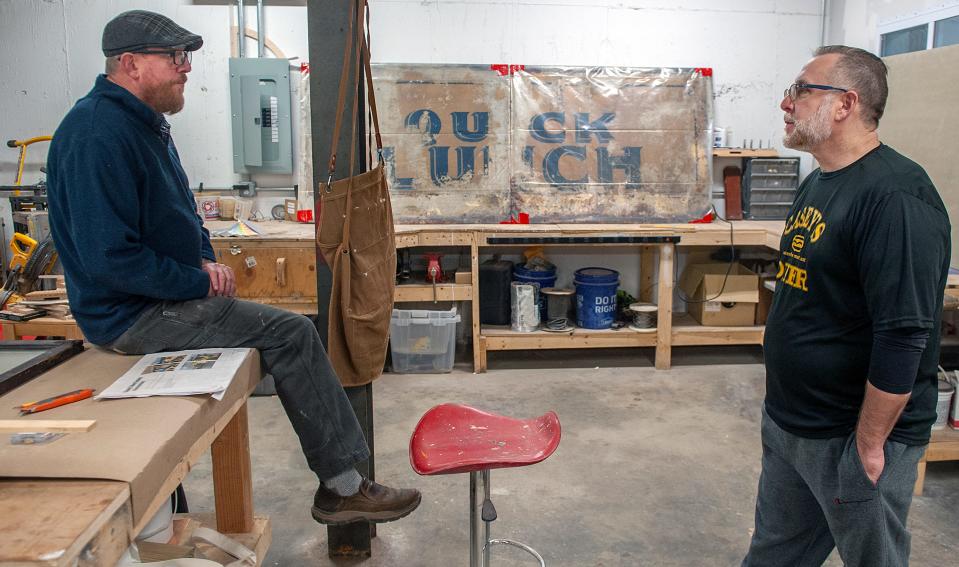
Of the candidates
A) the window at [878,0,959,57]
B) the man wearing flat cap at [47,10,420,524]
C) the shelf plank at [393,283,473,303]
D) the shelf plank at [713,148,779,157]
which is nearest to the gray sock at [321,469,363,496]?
the man wearing flat cap at [47,10,420,524]

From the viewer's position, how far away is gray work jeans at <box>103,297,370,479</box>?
1940 millimetres

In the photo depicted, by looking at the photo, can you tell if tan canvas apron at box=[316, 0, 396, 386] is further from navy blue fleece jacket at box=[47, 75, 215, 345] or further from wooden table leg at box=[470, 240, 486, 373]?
wooden table leg at box=[470, 240, 486, 373]

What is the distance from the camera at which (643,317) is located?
4.86 meters

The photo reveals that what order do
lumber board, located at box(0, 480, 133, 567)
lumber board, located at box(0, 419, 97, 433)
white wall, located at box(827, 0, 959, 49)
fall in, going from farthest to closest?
white wall, located at box(827, 0, 959, 49), lumber board, located at box(0, 419, 97, 433), lumber board, located at box(0, 480, 133, 567)

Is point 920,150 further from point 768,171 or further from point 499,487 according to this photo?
point 499,487

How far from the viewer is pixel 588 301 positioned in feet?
15.8

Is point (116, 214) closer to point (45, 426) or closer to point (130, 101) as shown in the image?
point (130, 101)

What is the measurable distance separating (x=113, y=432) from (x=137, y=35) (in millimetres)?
1111

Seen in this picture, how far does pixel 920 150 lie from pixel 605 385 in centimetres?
211

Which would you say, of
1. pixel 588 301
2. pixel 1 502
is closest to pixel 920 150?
pixel 588 301

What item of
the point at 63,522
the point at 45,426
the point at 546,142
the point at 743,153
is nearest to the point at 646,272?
the point at 743,153

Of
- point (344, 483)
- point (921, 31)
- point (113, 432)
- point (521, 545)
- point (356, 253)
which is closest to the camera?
point (113, 432)

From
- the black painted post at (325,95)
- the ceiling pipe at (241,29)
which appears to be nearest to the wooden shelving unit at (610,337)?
the black painted post at (325,95)

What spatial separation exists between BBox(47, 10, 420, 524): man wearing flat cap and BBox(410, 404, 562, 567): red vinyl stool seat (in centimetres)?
28
